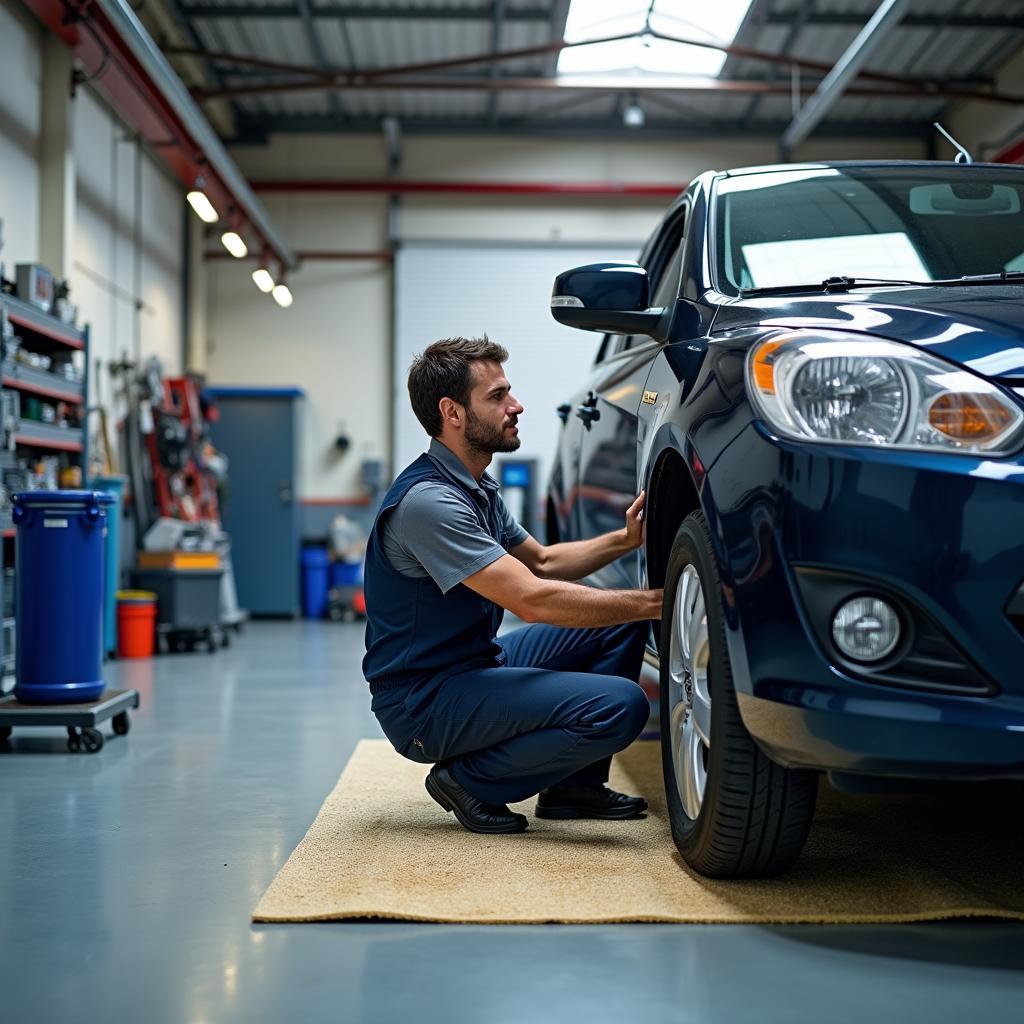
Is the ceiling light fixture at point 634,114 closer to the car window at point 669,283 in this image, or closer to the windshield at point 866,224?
the car window at point 669,283

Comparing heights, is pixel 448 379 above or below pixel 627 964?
above

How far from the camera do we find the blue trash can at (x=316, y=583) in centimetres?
1139

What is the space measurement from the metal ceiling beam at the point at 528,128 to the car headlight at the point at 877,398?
10.7 metres

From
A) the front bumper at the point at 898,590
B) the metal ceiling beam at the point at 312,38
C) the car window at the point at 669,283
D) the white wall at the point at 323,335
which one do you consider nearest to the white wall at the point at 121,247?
the white wall at the point at 323,335

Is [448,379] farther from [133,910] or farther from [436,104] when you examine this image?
[436,104]

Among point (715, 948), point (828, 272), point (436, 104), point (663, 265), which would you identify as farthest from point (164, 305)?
point (715, 948)

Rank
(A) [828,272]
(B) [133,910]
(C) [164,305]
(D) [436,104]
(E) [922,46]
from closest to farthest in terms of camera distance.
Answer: (B) [133,910]
(A) [828,272]
(E) [922,46]
(C) [164,305]
(D) [436,104]

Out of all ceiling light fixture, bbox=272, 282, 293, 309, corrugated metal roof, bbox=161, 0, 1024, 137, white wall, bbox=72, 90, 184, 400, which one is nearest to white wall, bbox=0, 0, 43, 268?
white wall, bbox=72, 90, 184, 400

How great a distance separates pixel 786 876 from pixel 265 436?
31.7ft

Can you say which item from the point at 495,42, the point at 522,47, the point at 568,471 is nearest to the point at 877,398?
the point at 568,471

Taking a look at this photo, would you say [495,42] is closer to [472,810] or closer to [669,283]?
[669,283]

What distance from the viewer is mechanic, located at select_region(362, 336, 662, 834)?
256cm

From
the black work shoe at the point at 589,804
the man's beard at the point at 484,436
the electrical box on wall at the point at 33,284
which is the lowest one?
the black work shoe at the point at 589,804

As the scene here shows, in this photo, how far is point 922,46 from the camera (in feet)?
33.0
